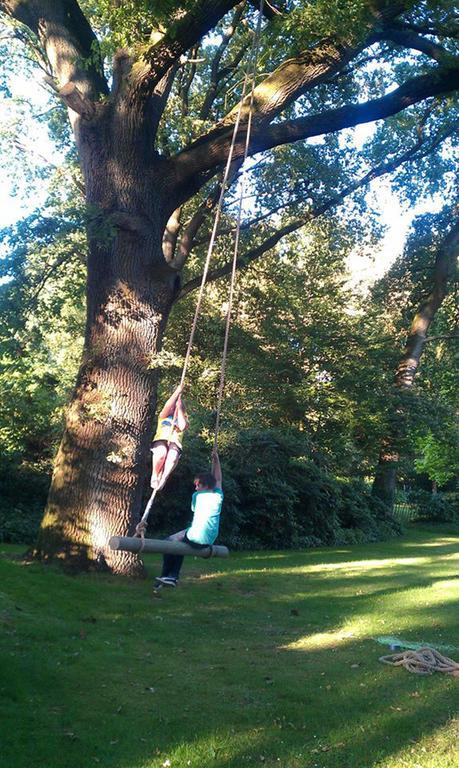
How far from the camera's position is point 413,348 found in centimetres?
2978

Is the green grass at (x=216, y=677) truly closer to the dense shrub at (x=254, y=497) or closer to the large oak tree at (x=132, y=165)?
the large oak tree at (x=132, y=165)

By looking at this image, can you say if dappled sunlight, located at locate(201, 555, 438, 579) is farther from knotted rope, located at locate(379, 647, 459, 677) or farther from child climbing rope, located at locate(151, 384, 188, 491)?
knotted rope, located at locate(379, 647, 459, 677)

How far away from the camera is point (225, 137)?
12.9 metres

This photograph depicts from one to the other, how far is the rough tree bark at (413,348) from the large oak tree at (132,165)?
52.9ft

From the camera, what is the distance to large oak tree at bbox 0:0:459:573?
12.3 metres

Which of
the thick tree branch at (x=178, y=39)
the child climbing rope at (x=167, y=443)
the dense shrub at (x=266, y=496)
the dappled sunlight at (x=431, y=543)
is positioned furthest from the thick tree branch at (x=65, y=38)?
the dappled sunlight at (x=431, y=543)

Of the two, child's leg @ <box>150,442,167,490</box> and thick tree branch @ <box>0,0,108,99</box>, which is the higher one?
thick tree branch @ <box>0,0,108,99</box>

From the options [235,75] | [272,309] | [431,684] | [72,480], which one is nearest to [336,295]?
[272,309]

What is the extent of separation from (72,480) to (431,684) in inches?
270

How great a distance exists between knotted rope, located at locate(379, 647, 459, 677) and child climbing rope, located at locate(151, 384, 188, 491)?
3181 millimetres

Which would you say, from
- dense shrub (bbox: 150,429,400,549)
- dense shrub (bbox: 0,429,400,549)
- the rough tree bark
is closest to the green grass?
dense shrub (bbox: 0,429,400,549)

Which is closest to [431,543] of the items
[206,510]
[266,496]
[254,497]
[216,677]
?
[266,496]

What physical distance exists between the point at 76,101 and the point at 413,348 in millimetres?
19599

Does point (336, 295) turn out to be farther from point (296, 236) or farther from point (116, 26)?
point (116, 26)
